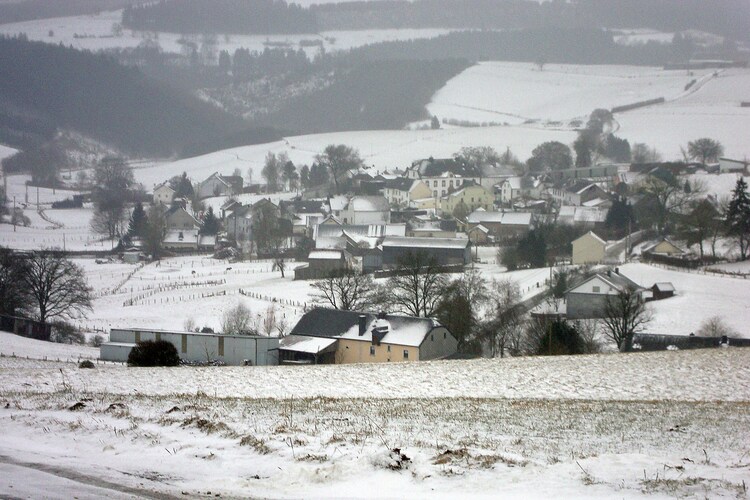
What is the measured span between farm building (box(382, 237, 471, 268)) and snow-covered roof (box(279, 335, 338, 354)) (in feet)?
70.5

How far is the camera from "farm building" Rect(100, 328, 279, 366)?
2236 cm

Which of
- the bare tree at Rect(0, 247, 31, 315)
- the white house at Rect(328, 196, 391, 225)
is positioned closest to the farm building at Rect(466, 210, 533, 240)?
the white house at Rect(328, 196, 391, 225)

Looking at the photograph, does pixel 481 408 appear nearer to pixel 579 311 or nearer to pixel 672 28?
pixel 579 311

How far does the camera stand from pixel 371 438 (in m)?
8.04

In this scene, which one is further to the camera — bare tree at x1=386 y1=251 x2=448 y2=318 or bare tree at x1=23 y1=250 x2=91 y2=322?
bare tree at x1=23 y1=250 x2=91 y2=322

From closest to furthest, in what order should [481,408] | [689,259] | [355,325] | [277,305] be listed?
[481,408] < [355,325] < [277,305] < [689,259]

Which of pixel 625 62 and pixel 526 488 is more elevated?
pixel 625 62

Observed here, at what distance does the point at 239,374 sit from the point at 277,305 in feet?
70.6

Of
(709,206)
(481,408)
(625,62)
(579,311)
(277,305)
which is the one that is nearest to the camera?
(481,408)

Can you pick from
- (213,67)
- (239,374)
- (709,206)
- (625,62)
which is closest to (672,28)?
(625,62)

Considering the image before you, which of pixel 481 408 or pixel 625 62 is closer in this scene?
pixel 481 408

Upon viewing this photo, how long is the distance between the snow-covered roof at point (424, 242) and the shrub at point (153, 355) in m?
31.6

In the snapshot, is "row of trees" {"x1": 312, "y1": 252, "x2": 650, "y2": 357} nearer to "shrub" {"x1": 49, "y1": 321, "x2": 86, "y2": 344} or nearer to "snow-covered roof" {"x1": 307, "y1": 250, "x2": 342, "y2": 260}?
"snow-covered roof" {"x1": 307, "y1": 250, "x2": 342, "y2": 260}

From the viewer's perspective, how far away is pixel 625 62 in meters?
156
